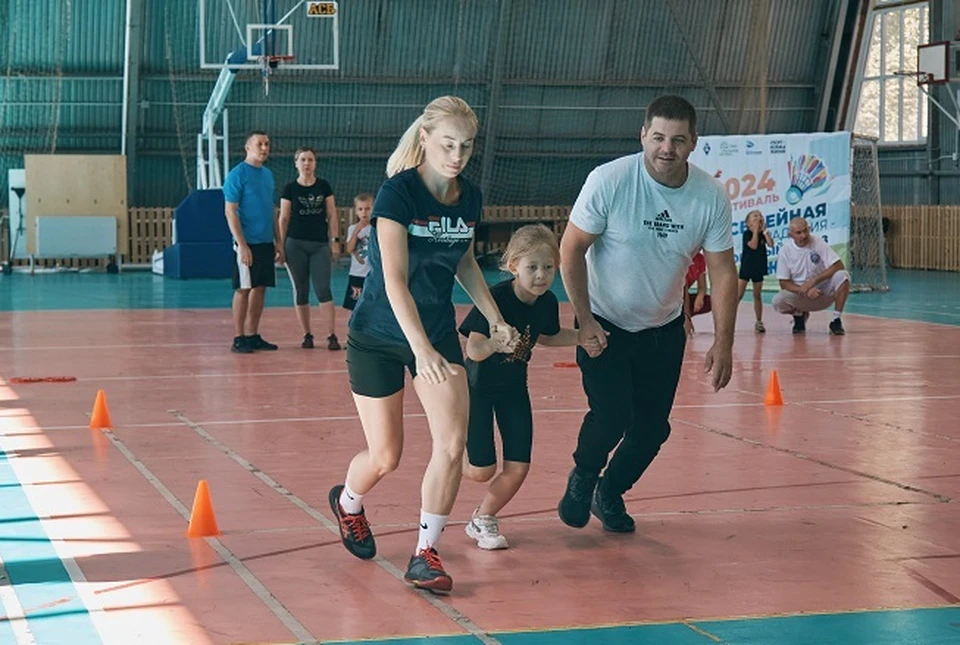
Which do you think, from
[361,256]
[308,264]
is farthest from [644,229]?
[361,256]

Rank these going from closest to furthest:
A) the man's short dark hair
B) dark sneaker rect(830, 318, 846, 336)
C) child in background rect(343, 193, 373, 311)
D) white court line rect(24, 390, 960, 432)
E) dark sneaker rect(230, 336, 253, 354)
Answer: the man's short dark hair → white court line rect(24, 390, 960, 432) → dark sneaker rect(230, 336, 253, 354) → child in background rect(343, 193, 373, 311) → dark sneaker rect(830, 318, 846, 336)

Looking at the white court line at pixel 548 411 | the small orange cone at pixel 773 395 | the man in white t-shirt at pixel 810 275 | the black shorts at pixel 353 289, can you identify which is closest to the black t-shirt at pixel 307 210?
the black shorts at pixel 353 289

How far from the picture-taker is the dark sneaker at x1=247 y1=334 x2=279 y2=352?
15633mm

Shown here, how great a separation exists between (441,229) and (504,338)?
49cm

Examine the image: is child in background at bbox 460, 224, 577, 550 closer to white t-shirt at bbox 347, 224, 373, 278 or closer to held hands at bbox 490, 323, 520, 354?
held hands at bbox 490, 323, 520, 354

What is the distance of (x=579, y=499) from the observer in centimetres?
714

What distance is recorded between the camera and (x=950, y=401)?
12.0 metres

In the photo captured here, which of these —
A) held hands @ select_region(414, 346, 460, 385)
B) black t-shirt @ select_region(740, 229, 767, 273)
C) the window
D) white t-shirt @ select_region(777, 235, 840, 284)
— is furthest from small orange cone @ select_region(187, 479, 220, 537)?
the window

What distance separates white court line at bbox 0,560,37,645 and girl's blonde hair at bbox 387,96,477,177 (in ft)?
7.04

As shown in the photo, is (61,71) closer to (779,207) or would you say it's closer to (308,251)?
(779,207)

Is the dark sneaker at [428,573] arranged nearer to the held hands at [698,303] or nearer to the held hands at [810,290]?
the held hands at [698,303]

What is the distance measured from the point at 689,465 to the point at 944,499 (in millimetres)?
1574

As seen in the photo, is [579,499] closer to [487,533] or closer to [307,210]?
[487,533]

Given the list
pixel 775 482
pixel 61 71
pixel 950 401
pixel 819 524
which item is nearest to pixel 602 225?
pixel 819 524
